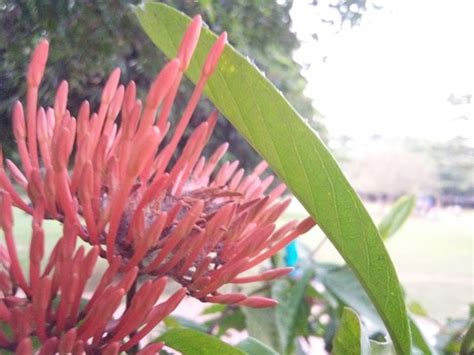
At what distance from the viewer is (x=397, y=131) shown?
81 centimetres

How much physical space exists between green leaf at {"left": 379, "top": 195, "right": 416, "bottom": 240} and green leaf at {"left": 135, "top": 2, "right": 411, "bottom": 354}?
25cm

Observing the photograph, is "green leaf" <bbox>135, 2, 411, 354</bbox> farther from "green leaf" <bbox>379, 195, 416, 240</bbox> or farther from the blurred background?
"green leaf" <bbox>379, 195, 416, 240</bbox>

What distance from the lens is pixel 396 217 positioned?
0.48 metres

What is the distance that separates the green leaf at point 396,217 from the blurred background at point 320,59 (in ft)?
0.19

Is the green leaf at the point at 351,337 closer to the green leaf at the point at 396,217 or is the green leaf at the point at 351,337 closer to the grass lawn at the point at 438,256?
the green leaf at the point at 396,217

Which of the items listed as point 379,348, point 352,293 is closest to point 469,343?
point 379,348

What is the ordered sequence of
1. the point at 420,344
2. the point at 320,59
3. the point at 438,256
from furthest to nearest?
the point at 438,256
the point at 320,59
the point at 420,344

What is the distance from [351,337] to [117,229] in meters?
0.10

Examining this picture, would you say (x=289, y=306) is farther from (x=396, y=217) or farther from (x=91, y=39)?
(x=91, y=39)

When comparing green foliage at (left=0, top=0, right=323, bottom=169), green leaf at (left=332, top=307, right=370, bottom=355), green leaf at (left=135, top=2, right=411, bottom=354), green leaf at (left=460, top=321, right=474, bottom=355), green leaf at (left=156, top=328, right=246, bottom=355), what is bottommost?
green leaf at (left=156, top=328, right=246, bottom=355)

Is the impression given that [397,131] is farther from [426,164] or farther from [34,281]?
[34,281]

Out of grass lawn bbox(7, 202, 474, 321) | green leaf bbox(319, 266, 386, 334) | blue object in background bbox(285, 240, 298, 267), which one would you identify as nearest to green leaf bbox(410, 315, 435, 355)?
green leaf bbox(319, 266, 386, 334)

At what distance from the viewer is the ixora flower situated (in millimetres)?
174

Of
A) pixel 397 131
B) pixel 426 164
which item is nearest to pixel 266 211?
pixel 397 131
